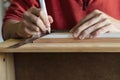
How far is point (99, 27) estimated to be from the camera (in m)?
0.66

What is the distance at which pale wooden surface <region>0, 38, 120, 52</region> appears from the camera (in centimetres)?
53

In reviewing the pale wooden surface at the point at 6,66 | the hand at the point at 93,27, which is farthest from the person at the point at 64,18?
the pale wooden surface at the point at 6,66

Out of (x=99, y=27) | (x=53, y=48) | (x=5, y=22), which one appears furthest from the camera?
(x=5, y=22)

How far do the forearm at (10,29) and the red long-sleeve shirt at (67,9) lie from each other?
27 millimetres

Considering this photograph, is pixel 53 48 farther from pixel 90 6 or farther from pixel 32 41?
pixel 90 6

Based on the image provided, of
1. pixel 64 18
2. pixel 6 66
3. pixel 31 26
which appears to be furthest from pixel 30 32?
pixel 64 18

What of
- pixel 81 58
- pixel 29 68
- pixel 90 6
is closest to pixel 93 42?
pixel 81 58

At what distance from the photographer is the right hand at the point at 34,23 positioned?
67cm

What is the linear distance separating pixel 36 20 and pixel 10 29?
18cm

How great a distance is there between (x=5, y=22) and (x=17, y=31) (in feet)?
0.47

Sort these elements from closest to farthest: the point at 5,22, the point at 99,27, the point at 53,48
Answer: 1. the point at 53,48
2. the point at 99,27
3. the point at 5,22

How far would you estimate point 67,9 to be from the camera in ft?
3.07

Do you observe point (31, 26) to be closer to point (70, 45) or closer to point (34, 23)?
point (34, 23)

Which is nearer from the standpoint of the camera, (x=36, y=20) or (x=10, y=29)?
(x=36, y=20)
